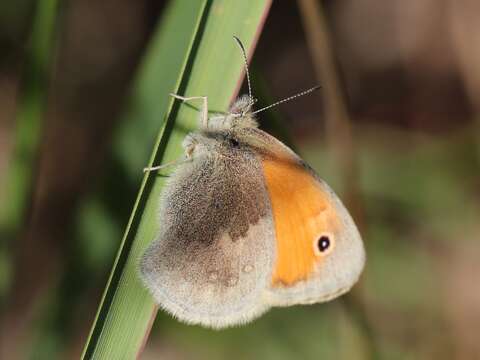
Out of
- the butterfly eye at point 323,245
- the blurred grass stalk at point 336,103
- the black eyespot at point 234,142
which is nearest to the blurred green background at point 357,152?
the blurred grass stalk at point 336,103

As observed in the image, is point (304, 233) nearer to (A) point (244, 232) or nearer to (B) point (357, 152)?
(A) point (244, 232)

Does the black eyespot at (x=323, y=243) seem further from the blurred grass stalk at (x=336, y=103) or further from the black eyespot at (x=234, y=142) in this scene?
the blurred grass stalk at (x=336, y=103)

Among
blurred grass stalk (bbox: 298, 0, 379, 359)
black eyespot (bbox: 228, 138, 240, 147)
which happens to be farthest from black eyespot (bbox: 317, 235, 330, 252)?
blurred grass stalk (bbox: 298, 0, 379, 359)

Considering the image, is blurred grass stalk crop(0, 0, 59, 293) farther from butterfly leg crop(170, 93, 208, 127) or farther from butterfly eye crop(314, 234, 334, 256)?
butterfly eye crop(314, 234, 334, 256)

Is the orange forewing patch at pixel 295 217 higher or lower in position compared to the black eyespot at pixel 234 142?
lower

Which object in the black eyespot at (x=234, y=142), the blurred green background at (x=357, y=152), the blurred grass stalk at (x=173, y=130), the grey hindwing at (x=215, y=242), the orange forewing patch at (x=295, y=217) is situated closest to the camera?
the blurred grass stalk at (x=173, y=130)

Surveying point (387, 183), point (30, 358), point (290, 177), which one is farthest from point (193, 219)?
point (387, 183)

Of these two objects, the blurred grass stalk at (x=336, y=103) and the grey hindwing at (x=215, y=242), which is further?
the blurred grass stalk at (x=336, y=103)

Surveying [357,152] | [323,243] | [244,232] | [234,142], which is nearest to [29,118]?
[234,142]
